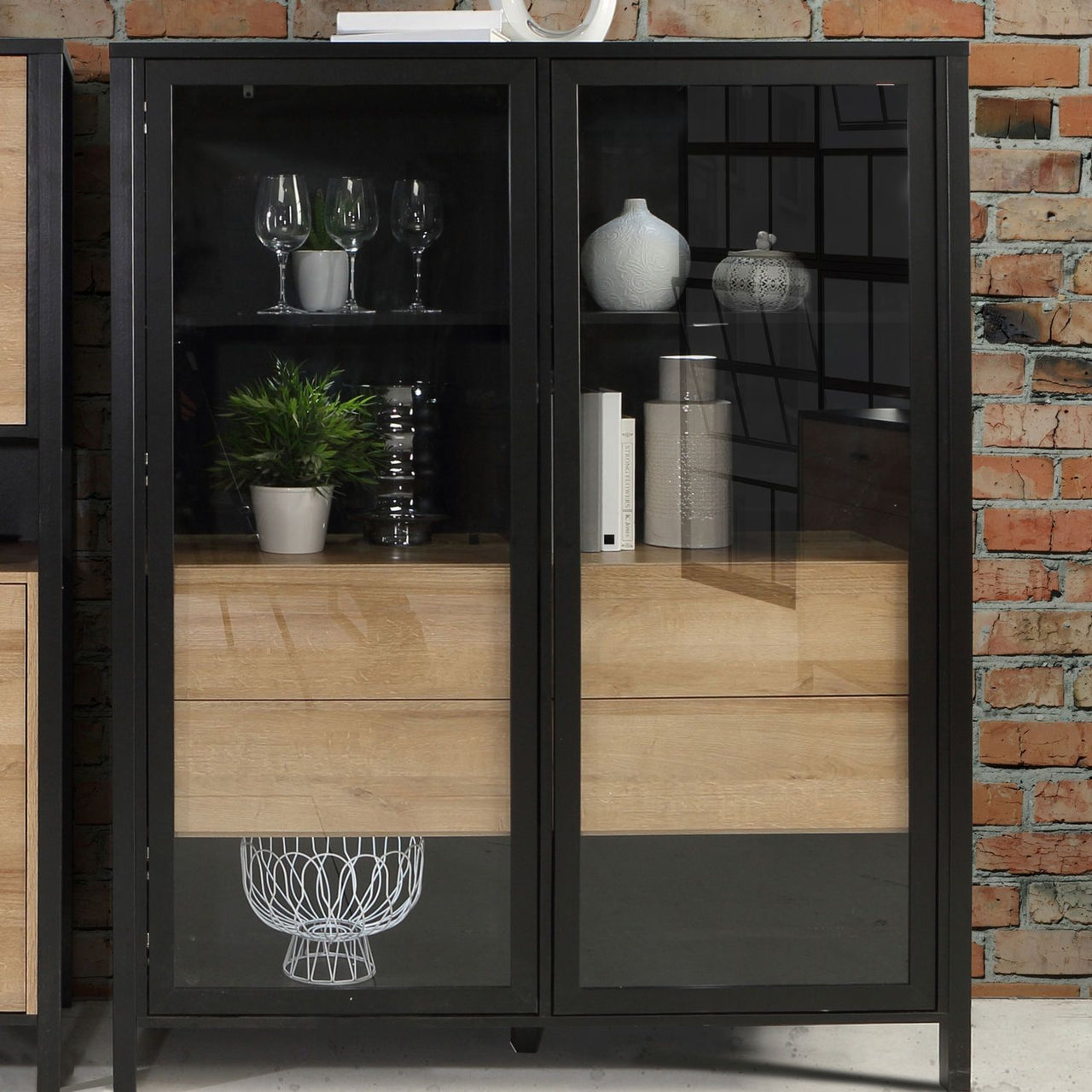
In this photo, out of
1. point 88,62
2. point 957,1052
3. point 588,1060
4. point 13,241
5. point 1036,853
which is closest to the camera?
point 13,241

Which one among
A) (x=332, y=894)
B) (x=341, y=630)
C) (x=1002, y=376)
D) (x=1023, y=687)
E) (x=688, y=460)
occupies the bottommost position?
(x=332, y=894)

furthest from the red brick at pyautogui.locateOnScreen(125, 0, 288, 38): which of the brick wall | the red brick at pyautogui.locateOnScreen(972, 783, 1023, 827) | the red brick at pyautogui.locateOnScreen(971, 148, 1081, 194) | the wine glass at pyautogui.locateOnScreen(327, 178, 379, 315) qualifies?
the red brick at pyautogui.locateOnScreen(972, 783, 1023, 827)

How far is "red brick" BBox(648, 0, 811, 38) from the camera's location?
2.06 metres

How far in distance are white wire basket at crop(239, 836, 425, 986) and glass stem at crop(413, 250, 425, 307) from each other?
750 millimetres

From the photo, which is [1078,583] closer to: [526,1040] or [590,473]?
[590,473]

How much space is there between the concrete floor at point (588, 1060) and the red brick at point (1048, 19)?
Result: 164 cm

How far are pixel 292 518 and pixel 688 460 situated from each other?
0.56 meters

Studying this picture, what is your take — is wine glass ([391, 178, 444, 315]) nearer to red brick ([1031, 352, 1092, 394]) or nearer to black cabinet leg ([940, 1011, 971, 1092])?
red brick ([1031, 352, 1092, 394])

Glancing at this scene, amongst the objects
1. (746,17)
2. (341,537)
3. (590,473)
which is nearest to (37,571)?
(341,537)

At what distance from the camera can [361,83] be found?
1.67 m

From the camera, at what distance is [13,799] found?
1.74 metres

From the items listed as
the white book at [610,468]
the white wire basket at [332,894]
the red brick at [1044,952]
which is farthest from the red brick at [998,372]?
the white wire basket at [332,894]

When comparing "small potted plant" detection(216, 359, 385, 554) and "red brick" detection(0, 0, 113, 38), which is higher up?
"red brick" detection(0, 0, 113, 38)

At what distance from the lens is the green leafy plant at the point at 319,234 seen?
5.58 ft
